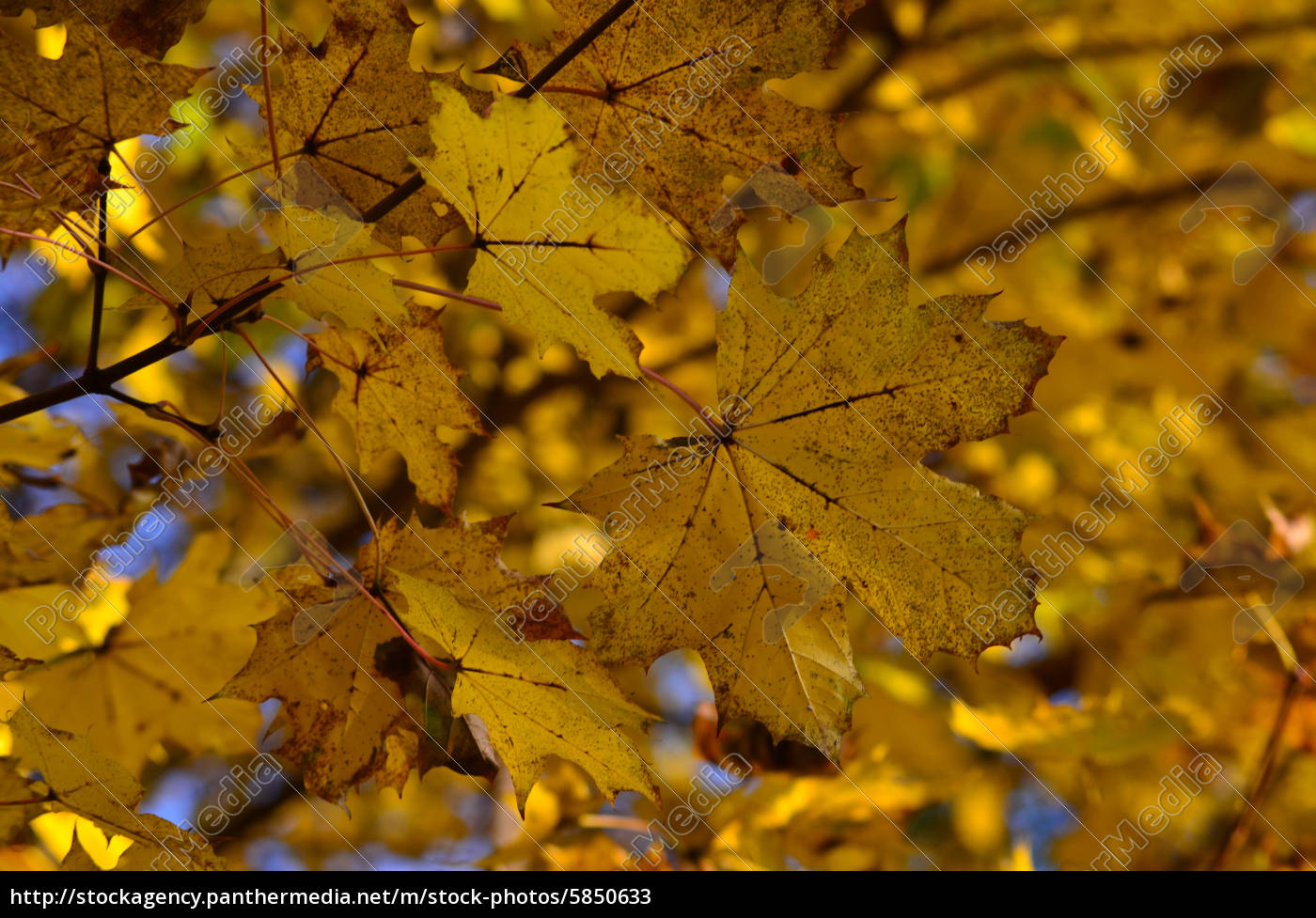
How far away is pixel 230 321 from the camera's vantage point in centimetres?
62

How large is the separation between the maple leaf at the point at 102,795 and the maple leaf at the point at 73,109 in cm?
43

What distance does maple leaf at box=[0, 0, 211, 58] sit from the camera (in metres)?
0.68

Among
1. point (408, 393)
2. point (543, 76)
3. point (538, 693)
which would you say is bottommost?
point (538, 693)

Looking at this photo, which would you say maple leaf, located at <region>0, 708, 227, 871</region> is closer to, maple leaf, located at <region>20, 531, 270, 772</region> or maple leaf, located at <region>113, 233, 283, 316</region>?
maple leaf, located at <region>113, 233, 283, 316</region>

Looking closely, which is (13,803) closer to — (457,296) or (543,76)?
(457,296)

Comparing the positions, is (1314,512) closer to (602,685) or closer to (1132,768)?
(1132,768)

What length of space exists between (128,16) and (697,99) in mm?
479

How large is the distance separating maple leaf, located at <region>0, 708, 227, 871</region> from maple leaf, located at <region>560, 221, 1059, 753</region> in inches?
15.6

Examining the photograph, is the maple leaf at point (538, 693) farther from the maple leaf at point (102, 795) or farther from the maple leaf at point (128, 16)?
the maple leaf at point (128, 16)

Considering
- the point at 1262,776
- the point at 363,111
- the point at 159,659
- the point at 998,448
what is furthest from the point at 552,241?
the point at 998,448

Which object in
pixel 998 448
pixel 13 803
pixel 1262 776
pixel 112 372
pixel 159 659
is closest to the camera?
pixel 112 372

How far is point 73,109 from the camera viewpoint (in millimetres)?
702

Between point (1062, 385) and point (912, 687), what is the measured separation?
37.9 inches

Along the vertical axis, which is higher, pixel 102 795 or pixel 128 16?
pixel 128 16
